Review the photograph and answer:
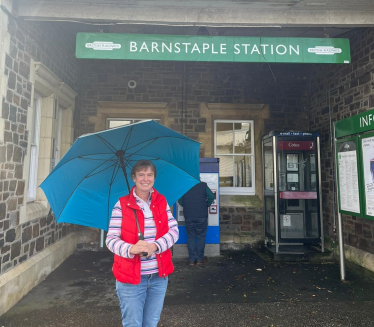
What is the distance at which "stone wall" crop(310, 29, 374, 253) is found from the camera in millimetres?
5484

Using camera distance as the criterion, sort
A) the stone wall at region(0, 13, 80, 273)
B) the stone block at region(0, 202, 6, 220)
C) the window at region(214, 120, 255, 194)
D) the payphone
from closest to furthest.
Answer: the stone block at region(0, 202, 6, 220), the stone wall at region(0, 13, 80, 273), the payphone, the window at region(214, 120, 255, 194)

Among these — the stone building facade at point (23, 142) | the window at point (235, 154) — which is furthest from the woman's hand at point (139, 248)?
the window at point (235, 154)

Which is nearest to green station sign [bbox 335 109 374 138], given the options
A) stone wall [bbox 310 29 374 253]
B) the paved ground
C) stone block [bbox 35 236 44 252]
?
stone wall [bbox 310 29 374 253]

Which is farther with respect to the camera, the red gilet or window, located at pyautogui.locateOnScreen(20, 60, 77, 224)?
window, located at pyautogui.locateOnScreen(20, 60, 77, 224)

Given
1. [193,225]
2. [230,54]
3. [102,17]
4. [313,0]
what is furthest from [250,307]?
[102,17]

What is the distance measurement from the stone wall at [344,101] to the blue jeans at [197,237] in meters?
2.97

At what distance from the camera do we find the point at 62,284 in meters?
4.80

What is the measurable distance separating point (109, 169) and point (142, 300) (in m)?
1.08

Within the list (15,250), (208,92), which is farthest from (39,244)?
(208,92)

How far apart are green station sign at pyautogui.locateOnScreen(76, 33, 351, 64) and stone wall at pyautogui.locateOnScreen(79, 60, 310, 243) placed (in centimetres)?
336

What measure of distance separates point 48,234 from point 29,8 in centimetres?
387

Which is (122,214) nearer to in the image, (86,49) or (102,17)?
(86,49)

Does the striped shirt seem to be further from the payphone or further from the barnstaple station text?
the payphone

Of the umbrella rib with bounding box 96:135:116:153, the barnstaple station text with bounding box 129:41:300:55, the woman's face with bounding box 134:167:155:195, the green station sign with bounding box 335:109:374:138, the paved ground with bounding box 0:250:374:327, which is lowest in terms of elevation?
the paved ground with bounding box 0:250:374:327
